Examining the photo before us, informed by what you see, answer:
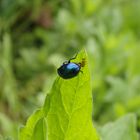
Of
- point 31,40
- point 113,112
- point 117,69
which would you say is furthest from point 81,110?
point 31,40

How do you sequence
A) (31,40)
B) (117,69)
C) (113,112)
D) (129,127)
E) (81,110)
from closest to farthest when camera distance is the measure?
(81,110) < (129,127) < (113,112) < (117,69) < (31,40)

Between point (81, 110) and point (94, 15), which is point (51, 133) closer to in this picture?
point (81, 110)

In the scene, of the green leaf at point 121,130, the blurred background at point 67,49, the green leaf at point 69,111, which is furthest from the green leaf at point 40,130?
the blurred background at point 67,49

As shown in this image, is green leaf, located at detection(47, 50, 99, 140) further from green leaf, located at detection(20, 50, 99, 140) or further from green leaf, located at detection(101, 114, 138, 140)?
green leaf, located at detection(101, 114, 138, 140)

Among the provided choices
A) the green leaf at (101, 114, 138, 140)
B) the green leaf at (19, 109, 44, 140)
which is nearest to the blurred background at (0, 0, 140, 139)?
the green leaf at (101, 114, 138, 140)

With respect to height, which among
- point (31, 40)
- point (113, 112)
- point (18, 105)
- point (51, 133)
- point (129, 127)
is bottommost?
point (51, 133)

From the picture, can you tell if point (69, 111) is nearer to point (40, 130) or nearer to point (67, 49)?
point (40, 130)

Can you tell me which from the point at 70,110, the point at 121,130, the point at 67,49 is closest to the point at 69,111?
the point at 70,110
